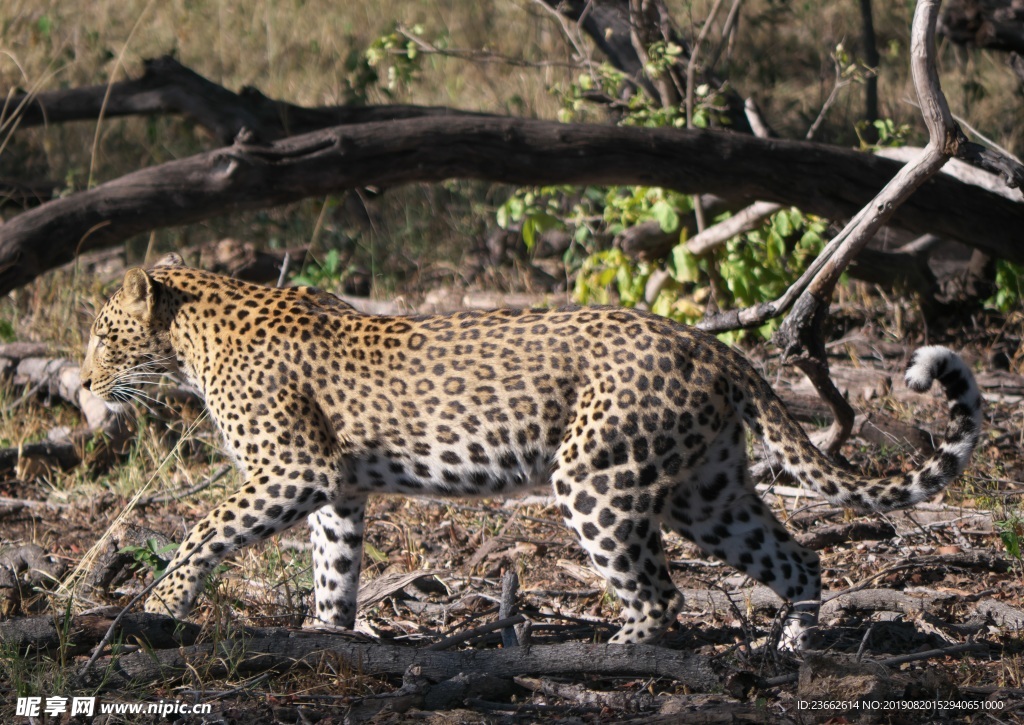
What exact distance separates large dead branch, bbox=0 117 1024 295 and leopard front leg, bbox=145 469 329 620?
2.40 m

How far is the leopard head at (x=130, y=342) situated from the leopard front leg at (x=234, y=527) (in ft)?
3.24

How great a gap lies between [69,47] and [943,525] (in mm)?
10913

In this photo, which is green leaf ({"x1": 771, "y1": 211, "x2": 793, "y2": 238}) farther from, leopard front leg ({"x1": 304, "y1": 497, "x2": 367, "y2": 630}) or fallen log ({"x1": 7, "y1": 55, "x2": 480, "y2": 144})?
leopard front leg ({"x1": 304, "y1": 497, "x2": 367, "y2": 630})

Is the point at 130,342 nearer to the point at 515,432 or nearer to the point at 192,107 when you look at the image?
the point at 515,432

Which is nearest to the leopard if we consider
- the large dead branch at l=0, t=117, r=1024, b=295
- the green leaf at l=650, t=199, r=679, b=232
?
the large dead branch at l=0, t=117, r=1024, b=295

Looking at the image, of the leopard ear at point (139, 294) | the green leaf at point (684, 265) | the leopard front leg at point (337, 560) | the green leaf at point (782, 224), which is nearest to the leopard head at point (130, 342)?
the leopard ear at point (139, 294)

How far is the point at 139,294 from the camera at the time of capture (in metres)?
6.11

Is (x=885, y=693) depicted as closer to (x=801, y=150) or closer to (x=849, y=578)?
(x=849, y=578)

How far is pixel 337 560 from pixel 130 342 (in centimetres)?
150

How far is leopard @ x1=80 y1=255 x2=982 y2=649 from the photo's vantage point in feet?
17.0

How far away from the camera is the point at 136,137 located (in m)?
13.5

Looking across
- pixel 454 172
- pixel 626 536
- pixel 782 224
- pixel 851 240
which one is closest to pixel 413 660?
pixel 626 536

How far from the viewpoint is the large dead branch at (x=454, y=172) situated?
7340 mm

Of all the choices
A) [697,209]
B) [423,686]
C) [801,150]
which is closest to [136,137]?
[697,209]
